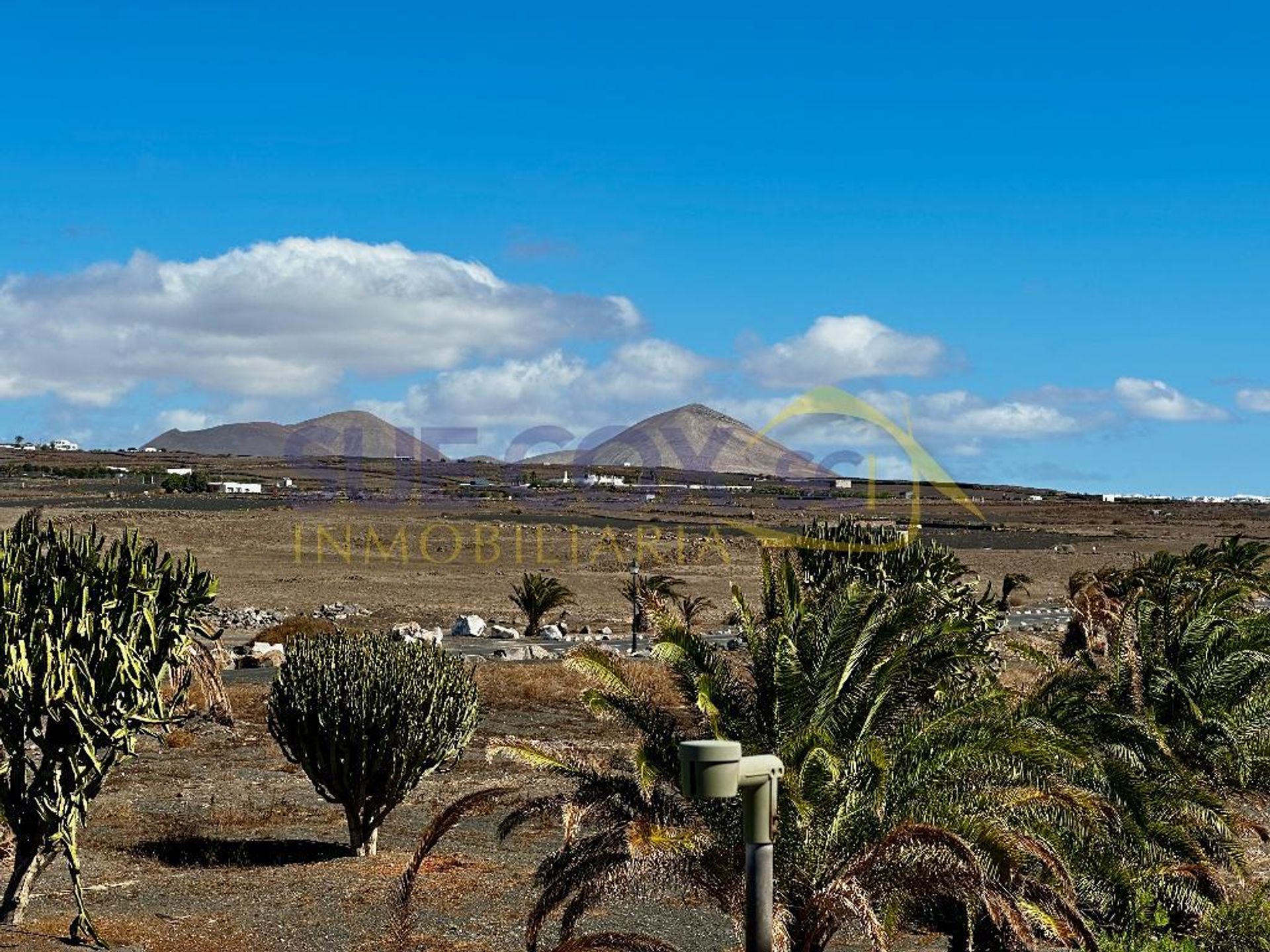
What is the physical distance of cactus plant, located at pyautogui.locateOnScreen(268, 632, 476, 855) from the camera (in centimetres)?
1591

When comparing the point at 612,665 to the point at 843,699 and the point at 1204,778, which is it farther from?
the point at 1204,778

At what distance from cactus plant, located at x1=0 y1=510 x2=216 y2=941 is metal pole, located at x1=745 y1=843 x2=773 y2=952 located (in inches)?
259

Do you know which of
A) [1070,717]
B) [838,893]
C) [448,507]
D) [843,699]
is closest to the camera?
[838,893]

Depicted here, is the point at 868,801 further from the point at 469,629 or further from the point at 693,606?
the point at 693,606

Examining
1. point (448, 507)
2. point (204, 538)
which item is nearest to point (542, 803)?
point (204, 538)

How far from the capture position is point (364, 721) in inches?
625

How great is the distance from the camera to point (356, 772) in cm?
1597

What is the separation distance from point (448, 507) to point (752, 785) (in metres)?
104

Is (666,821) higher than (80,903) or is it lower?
higher

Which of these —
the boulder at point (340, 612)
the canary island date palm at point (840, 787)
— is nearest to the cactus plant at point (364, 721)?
the canary island date palm at point (840, 787)

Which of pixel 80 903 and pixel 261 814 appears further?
pixel 261 814

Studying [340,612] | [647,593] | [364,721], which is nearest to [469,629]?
[340,612]

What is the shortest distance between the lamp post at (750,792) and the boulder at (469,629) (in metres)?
34.3

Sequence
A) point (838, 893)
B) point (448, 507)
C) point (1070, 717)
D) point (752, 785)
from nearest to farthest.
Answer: point (752, 785), point (838, 893), point (1070, 717), point (448, 507)
